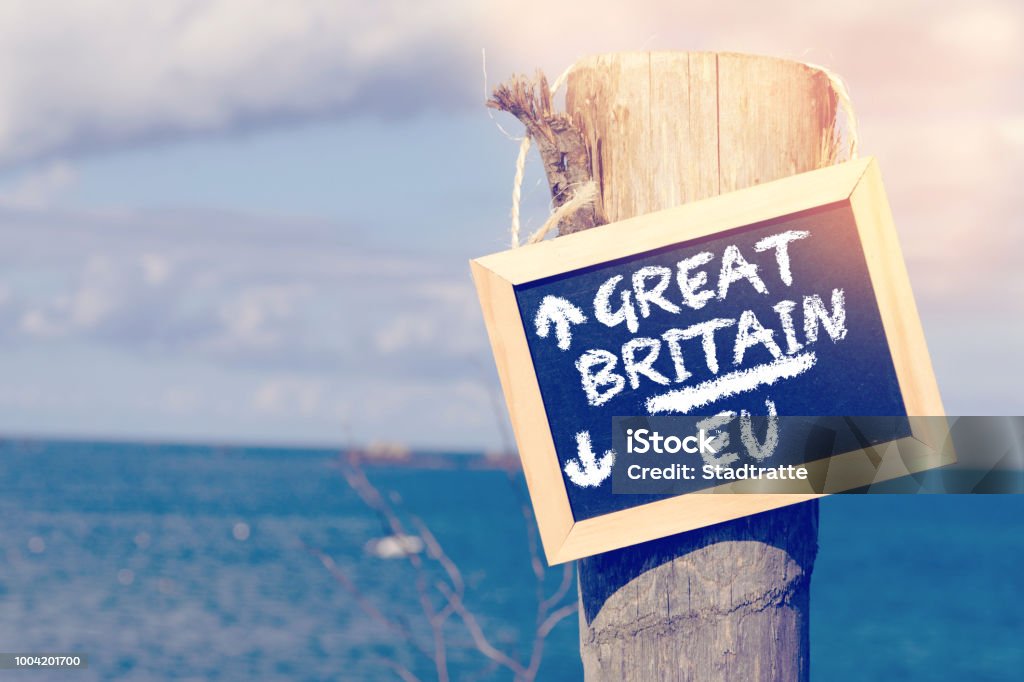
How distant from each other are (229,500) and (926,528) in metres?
64.0

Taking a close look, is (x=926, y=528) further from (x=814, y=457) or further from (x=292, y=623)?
(x=814, y=457)

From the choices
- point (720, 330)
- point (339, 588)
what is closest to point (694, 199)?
point (720, 330)

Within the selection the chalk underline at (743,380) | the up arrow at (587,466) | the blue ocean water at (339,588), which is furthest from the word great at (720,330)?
the blue ocean water at (339,588)

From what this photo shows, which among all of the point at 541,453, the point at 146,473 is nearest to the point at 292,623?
the point at 541,453

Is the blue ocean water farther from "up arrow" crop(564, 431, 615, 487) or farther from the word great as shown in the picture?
the word great

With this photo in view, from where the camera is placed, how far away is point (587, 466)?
5.74ft

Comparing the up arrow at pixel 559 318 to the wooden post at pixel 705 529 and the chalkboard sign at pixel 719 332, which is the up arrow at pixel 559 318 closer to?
the chalkboard sign at pixel 719 332

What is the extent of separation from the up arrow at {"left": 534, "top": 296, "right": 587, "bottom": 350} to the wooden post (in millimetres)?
207

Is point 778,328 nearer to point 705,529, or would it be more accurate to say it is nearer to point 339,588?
point 705,529

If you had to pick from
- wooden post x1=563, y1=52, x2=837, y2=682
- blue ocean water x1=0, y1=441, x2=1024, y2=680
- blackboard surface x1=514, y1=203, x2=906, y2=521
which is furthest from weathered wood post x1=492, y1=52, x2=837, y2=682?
blue ocean water x1=0, y1=441, x2=1024, y2=680

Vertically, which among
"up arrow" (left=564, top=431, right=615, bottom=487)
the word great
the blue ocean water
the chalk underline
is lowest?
the blue ocean water

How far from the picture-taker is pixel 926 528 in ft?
254

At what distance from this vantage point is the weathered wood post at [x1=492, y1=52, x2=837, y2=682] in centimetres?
170

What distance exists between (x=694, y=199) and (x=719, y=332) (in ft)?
0.83
